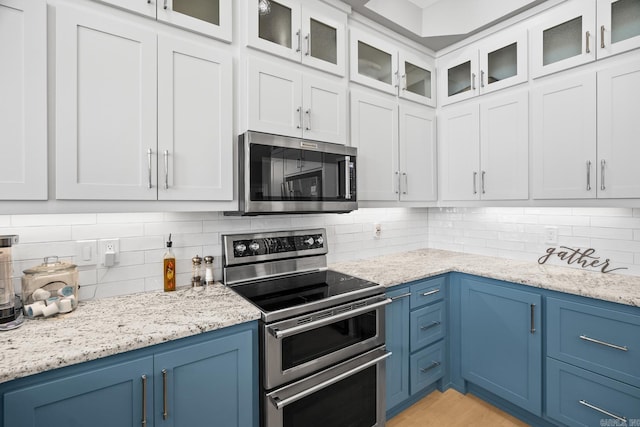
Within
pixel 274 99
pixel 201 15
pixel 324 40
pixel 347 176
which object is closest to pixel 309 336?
pixel 347 176

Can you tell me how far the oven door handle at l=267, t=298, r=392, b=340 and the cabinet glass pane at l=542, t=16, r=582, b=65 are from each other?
193cm

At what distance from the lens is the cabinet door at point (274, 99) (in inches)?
70.6

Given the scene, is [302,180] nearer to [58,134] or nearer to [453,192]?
[58,134]

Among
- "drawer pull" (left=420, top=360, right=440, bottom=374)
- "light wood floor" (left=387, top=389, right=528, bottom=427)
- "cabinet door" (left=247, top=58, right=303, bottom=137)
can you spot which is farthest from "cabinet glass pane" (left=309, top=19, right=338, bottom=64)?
"light wood floor" (left=387, top=389, right=528, bottom=427)

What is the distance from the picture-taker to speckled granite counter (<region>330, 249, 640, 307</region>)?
177 cm

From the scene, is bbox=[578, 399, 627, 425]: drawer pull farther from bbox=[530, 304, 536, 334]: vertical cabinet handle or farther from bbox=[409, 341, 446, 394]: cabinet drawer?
bbox=[409, 341, 446, 394]: cabinet drawer

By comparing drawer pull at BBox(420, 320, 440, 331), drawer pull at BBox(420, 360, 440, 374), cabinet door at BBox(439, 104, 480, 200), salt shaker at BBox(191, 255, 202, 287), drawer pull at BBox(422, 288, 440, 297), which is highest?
cabinet door at BBox(439, 104, 480, 200)

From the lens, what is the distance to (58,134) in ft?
4.29

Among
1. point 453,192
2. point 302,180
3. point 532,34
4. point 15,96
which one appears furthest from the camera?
point 453,192

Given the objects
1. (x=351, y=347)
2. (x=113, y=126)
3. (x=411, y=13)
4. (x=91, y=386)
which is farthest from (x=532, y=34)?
(x=91, y=386)

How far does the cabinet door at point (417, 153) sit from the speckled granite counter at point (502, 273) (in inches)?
20.8

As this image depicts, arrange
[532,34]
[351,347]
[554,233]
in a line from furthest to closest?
[554,233], [532,34], [351,347]

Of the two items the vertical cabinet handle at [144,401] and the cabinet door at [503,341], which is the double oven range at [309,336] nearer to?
the vertical cabinet handle at [144,401]

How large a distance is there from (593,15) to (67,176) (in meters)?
2.92
